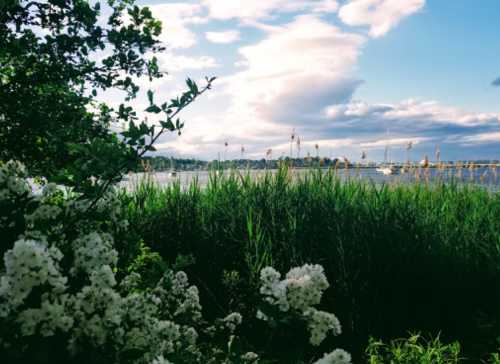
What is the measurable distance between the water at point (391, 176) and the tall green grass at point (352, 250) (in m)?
0.92

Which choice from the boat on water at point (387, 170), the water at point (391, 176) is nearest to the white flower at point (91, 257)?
the water at point (391, 176)

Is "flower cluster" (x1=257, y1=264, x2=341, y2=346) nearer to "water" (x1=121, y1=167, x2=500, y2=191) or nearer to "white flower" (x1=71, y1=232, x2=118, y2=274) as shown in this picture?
"white flower" (x1=71, y1=232, x2=118, y2=274)

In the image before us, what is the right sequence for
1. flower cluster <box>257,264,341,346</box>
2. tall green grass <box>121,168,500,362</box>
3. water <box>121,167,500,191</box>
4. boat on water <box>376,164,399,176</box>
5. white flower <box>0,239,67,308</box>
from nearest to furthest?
white flower <box>0,239,67,308</box>, flower cluster <box>257,264,341,346</box>, tall green grass <box>121,168,500,362</box>, water <box>121,167,500,191</box>, boat on water <box>376,164,399,176</box>

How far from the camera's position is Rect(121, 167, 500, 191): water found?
8.09 metres

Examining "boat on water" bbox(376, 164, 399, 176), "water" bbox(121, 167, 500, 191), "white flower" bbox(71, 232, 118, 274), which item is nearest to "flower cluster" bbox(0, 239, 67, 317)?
"white flower" bbox(71, 232, 118, 274)

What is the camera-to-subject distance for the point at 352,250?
5.50 m

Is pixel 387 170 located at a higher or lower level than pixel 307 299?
higher

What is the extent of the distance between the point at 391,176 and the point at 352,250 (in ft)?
15.9

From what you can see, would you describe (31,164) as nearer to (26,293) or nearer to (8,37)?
(8,37)

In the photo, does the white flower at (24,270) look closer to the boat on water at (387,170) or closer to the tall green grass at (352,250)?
the tall green grass at (352,250)

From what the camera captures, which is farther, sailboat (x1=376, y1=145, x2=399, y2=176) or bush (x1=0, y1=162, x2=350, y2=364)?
sailboat (x1=376, y1=145, x2=399, y2=176)

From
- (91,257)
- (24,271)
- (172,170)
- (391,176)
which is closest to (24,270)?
(24,271)

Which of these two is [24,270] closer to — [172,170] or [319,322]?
[319,322]

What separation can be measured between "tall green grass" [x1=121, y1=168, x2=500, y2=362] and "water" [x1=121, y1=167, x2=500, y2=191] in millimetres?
919
